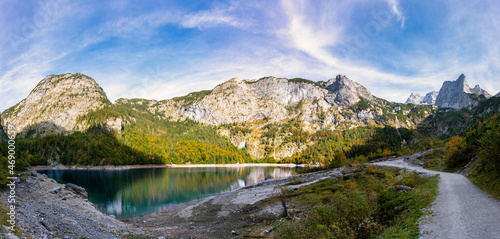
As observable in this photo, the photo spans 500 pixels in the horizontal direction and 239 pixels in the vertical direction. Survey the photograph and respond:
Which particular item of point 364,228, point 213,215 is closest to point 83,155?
point 213,215

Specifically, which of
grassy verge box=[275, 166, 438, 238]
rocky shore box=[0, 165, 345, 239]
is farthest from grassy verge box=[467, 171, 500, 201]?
rocky shore box=[0, 165, 345, 239]

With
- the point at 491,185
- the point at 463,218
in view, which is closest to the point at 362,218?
the point at 463,218

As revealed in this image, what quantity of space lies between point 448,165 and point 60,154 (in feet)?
618

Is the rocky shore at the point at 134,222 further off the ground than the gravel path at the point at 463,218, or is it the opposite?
the gravel path at the point at 463,218

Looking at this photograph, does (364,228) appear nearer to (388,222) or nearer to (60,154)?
(388,222)

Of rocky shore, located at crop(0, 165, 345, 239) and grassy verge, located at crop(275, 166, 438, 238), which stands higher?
grassy verge, located at crop(275, 166, 438, 238)

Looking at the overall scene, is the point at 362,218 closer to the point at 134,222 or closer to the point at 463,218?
the point at 463,218

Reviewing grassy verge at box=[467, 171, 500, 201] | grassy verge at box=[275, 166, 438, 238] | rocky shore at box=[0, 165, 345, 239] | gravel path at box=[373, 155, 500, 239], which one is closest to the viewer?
gravel path at box=[373, 155, 500, 239]

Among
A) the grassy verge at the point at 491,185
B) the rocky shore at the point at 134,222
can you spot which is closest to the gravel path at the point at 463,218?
the grassy verge at the point at 491,185

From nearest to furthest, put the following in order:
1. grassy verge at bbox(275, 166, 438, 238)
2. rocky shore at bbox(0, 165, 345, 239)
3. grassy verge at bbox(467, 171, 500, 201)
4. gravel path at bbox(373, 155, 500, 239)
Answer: gravel path at bbox(373, 155, 500, 239)
grassy verge at bbox(275, 166, 438, 238)
grassy verge at bbox(467, 171, 500, 201)
rocky shore at bbox(0, 165, 345, 239)

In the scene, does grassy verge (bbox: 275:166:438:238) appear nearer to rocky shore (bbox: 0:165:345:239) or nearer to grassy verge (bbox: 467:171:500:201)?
grassy verge (bbox: 467:171:500:201)

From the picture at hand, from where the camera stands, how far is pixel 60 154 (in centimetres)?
13588

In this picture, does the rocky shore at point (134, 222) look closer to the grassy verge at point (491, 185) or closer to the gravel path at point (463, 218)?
the gravel path at point (463, 218)

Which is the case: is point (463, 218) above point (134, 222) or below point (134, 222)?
above
